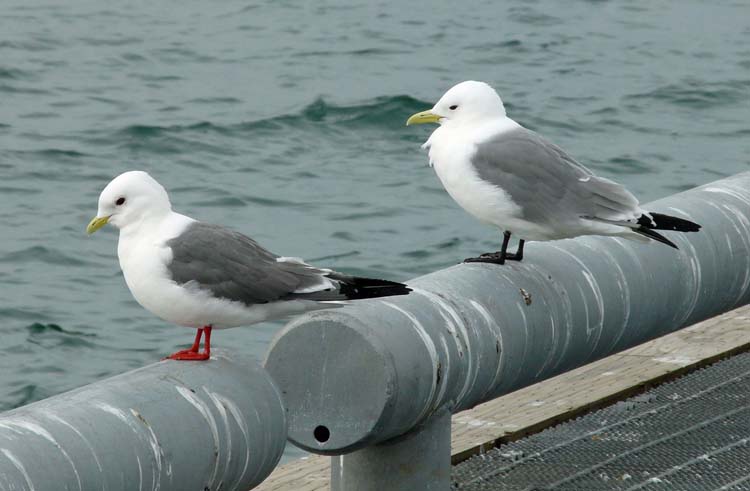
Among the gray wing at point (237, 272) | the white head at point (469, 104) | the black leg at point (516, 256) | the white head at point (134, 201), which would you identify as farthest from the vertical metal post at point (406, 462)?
the white head at point (469, 104)

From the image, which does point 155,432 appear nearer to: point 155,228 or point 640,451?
point 155,228

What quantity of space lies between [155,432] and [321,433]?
27.7 inches

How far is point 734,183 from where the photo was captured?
475 centimetres

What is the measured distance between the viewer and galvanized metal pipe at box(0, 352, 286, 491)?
275cm

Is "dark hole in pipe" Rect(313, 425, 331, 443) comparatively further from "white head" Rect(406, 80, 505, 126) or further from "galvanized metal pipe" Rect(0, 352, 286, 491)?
"white head" Rect(406, 80, 505, 126)

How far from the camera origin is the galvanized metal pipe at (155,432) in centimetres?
275

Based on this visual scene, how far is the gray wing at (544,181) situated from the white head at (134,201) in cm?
105

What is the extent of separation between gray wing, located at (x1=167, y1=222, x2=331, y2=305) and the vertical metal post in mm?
422

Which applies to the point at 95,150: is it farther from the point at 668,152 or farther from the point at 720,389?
the point at 720,389

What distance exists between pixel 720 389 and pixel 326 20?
13980mm

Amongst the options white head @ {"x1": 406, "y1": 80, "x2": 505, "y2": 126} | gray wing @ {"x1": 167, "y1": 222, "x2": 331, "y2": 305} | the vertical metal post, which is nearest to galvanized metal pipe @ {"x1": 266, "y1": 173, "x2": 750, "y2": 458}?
the vertical metal post

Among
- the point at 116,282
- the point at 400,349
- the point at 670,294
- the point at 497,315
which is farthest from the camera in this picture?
the point at 116,282

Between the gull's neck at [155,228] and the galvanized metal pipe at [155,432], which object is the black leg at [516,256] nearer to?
the gull's neck at [155,228]

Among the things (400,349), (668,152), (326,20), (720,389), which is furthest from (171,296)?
(326,20)
